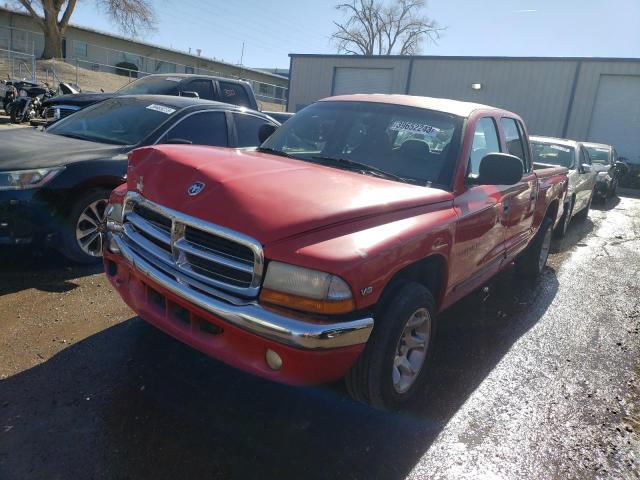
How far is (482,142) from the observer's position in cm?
373

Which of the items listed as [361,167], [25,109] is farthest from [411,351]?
[25,109]

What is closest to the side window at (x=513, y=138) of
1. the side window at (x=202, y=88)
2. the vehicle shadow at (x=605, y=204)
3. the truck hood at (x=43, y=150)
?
the truck hood at (x=43, y=150)

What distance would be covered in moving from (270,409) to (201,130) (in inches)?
136

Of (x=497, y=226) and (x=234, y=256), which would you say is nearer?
(x=234, y=256)

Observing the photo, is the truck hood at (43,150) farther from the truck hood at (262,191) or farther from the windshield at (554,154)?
the windshield at (554,154)

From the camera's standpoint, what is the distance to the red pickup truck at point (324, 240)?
2.20m

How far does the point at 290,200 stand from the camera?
241cm

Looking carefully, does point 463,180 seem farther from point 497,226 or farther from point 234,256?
point 234,256

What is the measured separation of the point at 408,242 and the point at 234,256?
0.88 meters

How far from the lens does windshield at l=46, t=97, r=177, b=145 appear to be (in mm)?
4949

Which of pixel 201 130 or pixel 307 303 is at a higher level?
pixel 201 130

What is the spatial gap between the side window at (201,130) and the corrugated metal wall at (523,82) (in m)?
19.9

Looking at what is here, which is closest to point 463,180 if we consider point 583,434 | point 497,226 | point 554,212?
point 497,226

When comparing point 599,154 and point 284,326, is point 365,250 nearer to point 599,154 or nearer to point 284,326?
point 284,326
